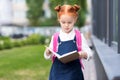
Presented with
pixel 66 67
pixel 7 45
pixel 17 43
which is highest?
pixel 66 67

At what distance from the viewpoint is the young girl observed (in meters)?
5.07

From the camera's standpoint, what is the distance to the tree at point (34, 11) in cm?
5627

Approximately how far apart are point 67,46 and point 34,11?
52.1 m

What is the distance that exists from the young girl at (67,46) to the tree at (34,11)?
5007cm

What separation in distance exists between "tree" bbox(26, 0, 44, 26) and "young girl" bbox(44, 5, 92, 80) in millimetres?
50070

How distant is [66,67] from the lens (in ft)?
16.9

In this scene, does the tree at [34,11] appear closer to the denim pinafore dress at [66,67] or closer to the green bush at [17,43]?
the green bush at [17,43]

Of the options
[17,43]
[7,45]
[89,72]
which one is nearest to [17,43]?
[17,43]

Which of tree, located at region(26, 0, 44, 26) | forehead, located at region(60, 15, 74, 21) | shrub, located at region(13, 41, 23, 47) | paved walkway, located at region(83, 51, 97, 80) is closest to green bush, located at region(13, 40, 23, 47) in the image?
shrub, located at region(13, 41, 23, 47)

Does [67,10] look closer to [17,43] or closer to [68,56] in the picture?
[68,56]

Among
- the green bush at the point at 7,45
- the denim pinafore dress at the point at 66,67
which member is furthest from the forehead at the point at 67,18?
the green bush at the point at 7,45

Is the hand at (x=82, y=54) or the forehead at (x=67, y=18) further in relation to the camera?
the forehead at (x=67, y=18)

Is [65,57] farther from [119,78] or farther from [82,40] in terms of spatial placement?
[119,78]

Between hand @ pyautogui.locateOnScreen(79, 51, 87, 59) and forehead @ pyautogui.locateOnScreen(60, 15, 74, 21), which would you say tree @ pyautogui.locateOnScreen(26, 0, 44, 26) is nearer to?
forehead @ pyautogui.locateOnScreen(60, 15, 74, 21)
